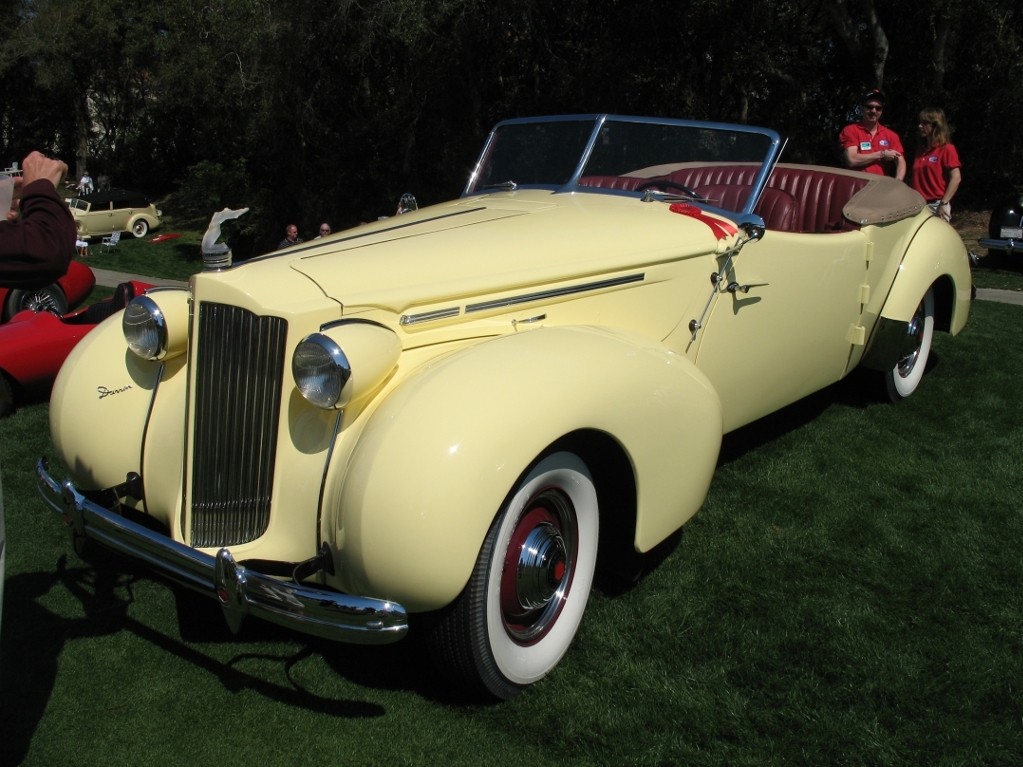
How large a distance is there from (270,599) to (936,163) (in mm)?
6604

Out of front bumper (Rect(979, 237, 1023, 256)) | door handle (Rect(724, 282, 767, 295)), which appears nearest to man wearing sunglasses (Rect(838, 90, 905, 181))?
door handle (Rect(724, 282, 767, 295))

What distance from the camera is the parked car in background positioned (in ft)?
66.9

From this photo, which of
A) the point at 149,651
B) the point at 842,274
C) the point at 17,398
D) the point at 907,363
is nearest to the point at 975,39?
the point at 907,363

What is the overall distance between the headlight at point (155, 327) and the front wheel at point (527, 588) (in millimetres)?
1389

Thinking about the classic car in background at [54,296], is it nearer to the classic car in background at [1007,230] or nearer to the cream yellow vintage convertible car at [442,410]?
the cream yellow vintage convertible car at [442,410]

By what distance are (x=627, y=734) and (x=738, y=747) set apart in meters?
0.31

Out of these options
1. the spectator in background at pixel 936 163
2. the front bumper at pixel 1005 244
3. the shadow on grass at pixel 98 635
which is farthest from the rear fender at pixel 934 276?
the front bumper at pixel 1005 244

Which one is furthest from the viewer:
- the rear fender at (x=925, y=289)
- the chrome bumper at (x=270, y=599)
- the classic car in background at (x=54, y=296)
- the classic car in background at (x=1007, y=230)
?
the classic car in background at (x=1007, y=230)

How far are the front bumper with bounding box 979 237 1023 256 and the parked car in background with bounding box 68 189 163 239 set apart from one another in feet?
58.3

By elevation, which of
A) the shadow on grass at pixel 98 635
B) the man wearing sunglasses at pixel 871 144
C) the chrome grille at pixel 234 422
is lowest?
the shadow on grass at pixel 98 635

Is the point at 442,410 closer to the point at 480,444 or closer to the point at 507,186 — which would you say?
the point at 480,444

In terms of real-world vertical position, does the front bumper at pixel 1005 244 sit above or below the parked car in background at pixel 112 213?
above

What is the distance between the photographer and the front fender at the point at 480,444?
2311 millimetres

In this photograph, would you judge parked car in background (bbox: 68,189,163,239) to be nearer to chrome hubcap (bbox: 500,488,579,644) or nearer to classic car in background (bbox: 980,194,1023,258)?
classic car in background (bbox: 980,194,1023,258)
